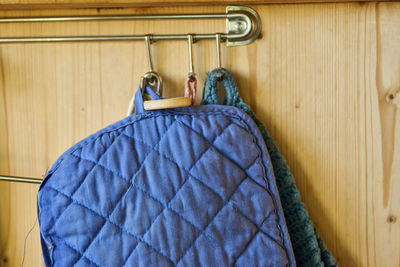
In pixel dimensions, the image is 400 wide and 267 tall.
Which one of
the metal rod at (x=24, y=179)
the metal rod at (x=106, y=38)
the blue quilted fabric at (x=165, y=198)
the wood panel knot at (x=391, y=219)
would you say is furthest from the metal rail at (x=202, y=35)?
the wood panel knot at (x=391, y=219)

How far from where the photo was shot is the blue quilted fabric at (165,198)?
18.9 inches

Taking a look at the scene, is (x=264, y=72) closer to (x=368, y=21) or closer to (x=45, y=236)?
(x=368, y=21)

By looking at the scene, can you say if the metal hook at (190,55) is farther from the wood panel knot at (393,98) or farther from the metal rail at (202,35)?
the wood panel knot at (393,98)

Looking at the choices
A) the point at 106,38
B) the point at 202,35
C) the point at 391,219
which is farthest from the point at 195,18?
the point at 391,219

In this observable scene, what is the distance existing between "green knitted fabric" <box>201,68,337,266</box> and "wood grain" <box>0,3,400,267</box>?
38 mm

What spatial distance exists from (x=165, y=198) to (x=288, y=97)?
0.29 meters

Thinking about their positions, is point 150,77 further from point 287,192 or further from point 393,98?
point 393,98

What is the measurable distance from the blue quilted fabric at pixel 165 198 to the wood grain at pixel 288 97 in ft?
0.30

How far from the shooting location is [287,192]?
1.81ft

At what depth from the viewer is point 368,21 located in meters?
0.57

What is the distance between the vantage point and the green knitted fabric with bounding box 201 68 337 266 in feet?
1.77

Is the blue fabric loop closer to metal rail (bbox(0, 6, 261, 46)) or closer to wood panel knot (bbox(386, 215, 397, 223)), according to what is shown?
metal rail (bbox(0, 6, 261, 46))

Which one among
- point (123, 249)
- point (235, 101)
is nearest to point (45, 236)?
point (123, 249)

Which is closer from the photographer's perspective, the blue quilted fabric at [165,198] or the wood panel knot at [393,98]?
the blue quilted fabric at [165,198]
